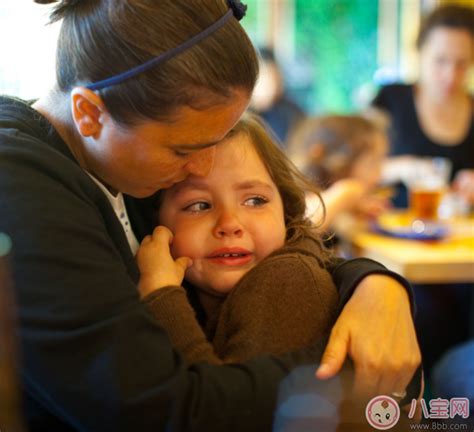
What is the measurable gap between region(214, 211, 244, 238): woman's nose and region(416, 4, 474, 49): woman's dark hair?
6.66 feet

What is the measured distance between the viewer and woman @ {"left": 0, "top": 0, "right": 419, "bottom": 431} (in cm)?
62

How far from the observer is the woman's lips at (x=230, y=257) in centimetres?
91

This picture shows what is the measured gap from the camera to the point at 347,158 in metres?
2.07

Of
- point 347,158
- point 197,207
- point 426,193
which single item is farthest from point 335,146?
point 197,207

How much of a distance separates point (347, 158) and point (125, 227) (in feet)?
4.23

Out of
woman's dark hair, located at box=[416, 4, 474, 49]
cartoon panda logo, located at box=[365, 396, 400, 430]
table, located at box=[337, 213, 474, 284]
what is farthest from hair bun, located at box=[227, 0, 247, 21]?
woman's dark hair, located at box=[416, 4, 474, 49]

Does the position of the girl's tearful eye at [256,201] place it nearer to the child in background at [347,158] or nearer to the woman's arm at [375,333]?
the woman's arm at [375,333]

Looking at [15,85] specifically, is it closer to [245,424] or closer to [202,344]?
[202,344]

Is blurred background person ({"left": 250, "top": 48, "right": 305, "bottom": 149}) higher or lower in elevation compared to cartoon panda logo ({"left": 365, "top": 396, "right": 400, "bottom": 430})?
lower

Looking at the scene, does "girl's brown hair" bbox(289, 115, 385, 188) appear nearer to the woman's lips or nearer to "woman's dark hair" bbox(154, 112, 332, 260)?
"woman's dark hair" bbox(154, 112, 332, 260)

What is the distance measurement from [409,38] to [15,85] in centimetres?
403

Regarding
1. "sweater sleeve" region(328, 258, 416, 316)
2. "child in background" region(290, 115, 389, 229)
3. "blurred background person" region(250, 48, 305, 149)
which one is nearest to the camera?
"sweater sleeve" region(328, 258, 416, 316)

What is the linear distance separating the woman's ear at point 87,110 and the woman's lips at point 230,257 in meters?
0.24

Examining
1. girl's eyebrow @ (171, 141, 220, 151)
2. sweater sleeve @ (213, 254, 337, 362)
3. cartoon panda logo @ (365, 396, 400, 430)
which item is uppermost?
girl's eyebrow @ (171, 141, 220, 151)
